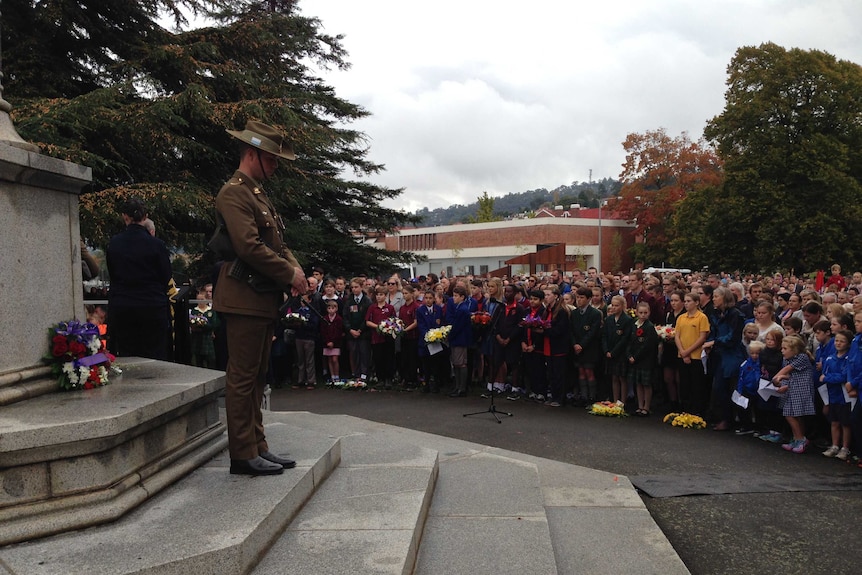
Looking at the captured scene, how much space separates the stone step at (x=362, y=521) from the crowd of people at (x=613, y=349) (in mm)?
1961

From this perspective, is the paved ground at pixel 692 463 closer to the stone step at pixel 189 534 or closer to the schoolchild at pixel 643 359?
the schoolchild at pixel 643 359

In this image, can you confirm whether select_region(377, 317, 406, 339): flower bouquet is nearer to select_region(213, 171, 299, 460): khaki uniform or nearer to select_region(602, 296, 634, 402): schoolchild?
select_region(602, 296, 634, 402): schoolchild

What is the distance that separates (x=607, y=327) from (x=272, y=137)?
25.7ft

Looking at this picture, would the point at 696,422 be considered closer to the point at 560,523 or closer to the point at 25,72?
the point at 560,523

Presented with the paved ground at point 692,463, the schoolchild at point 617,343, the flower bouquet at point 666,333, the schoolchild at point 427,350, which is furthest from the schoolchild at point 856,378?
the schoolchild at point 427,350

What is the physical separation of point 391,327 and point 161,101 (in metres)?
8.71

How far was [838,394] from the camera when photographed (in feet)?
25.2

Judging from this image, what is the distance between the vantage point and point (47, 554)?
3.08 meters

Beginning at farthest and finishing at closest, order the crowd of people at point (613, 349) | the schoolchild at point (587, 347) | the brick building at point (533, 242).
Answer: the brick building at point (533, 242)
the schoolchild at point (587, 347)
the crowd of people at point (613, 349)

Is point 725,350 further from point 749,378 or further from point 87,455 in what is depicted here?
point 87,455

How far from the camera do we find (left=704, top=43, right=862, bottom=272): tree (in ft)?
114

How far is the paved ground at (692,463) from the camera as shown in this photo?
4.93 m

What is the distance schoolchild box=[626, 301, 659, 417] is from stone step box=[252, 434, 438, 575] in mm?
5580

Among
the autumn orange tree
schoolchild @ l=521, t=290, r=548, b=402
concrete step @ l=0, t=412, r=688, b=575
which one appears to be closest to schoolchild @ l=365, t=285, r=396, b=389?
schoolchild @ l=521, t=290, r=548, b=402
